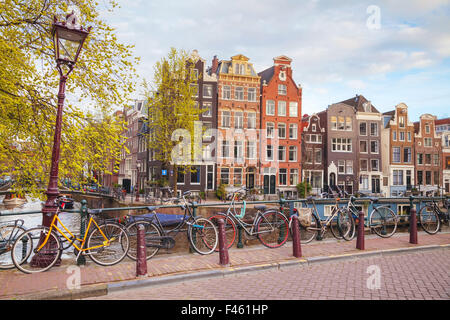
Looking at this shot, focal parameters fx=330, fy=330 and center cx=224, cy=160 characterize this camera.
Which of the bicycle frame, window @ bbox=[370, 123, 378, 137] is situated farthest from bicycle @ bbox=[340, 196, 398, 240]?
window @ bbox=[370, 123, 378, 137]

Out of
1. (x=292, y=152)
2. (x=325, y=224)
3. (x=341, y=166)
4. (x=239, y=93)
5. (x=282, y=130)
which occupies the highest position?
(x=239, y=93)

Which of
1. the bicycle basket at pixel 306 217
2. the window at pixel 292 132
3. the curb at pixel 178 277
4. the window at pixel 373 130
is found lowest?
the curb at pixel 178 277

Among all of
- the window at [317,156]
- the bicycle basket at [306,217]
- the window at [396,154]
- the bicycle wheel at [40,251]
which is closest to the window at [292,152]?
the window at [317,156]

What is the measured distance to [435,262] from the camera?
7062mm

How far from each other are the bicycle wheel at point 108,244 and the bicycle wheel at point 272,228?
328cm

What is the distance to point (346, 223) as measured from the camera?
30.6ft

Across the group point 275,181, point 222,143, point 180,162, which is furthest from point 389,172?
point 180,162

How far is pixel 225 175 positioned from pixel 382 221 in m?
26.3

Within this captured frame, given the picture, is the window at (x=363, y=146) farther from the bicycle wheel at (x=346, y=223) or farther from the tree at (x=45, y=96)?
the tree at (x=45, y=96)

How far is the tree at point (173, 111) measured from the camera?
28.2 metres

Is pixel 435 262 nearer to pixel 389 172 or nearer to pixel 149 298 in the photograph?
pixel 149 298

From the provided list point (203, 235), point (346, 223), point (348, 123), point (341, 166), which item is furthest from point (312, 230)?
point (348, 123)

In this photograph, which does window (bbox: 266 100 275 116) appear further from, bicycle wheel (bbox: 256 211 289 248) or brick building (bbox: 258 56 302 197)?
bicycle wheel (bbox: 256 211 289 248)

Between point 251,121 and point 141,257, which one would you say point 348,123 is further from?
point 141,257
